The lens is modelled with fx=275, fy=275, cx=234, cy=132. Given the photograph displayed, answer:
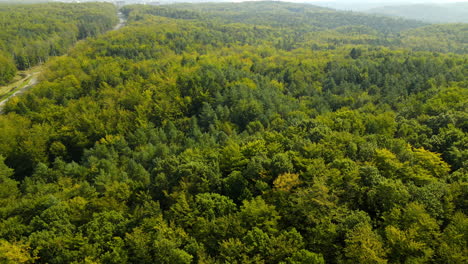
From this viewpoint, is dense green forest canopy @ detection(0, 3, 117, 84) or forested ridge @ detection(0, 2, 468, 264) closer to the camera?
forested ridge @ detection(0, 2, 468, 264)

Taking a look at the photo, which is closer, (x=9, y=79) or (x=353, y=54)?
(x=9, y=79)

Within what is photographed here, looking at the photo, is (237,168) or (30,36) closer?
(237,168)

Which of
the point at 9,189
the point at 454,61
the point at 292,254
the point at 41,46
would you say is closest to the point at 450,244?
the point at 292,254

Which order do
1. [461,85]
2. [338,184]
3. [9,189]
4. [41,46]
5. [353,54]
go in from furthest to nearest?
[41,46]
[353,54]
[461,85]
[9,189]
[338,184]

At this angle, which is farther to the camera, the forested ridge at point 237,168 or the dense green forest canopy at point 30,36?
the dense green forest canopy at point 30,36

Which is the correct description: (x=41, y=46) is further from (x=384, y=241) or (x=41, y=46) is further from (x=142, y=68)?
(x=384, y=241)

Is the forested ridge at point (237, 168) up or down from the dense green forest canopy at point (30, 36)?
down

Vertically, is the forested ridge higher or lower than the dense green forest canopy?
lower

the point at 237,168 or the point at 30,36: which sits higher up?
the point at 30,36
